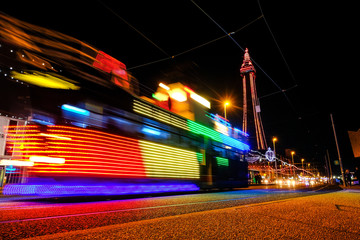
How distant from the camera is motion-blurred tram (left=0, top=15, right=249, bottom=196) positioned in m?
5.24

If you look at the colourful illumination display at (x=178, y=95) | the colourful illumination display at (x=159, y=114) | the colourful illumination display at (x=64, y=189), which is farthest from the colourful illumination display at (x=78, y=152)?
the colourful illumination display at (x=178, y=95)

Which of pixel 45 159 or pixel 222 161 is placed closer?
pixel 45 159

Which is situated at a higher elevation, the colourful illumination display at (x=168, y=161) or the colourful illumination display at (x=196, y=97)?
the colourful illumination display at (x=196, y=97)

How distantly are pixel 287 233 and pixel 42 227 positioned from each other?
2.73m

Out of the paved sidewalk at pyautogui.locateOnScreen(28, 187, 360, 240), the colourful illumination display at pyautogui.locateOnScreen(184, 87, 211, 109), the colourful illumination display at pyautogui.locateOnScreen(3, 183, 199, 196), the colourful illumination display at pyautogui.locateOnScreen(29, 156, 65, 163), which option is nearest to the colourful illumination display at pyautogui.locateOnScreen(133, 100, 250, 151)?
the colourful illumination display at pyautogui.locateOnScreen(184, 87, 211, 109)

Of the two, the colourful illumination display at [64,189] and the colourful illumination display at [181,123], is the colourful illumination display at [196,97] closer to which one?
the colourful illumination display at [181,123]

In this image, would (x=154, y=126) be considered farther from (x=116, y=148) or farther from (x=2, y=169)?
(x=2, y=169)

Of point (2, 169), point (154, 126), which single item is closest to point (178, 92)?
point (154, 126)

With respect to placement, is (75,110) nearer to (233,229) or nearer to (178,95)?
(233,229)

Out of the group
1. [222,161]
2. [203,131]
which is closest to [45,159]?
[203,131]

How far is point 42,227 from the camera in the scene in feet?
8.06

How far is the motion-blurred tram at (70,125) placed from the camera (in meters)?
5.24

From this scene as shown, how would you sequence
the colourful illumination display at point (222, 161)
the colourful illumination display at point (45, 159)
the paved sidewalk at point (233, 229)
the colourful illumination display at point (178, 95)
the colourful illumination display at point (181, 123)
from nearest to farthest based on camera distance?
the paved sidewalk at point (233, 229) < the colourful illumination display at point (45, 159) < the colourful illumination display at point (181, 123) < the colourful illumination display at point (178, 95) < the colourful illumination display at point (222, 161)

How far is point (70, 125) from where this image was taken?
556 centimetres
